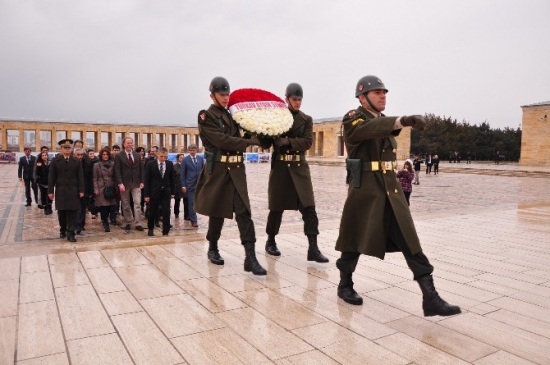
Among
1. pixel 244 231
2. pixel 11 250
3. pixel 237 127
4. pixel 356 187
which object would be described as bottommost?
pixel 11 250

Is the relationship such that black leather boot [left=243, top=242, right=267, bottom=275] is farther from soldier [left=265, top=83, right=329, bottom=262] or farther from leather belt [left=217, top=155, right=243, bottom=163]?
leather belt [left=217, top=155, right=243, bottom=163]

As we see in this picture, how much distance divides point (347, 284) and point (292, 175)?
5.76 ft

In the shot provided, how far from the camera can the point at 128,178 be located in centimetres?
866

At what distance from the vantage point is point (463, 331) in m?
3.42

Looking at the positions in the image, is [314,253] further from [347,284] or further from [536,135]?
[536,135]

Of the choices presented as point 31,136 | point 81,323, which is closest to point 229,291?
point 81,323

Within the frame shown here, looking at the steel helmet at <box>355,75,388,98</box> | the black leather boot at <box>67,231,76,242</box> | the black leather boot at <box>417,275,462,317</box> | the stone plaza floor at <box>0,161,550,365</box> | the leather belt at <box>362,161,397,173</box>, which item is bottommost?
the black leather boot at <box>67,231,76,242</box>

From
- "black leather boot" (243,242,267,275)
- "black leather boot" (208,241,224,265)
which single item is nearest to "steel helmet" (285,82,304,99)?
"black leather boot" (243,242,267,275)

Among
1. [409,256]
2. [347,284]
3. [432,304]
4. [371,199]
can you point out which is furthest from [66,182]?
[432,304]

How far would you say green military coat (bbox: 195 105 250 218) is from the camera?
195 inches

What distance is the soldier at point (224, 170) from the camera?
4.94m

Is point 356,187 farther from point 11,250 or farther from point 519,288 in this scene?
point 11,250

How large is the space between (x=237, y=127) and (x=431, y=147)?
58369 mm

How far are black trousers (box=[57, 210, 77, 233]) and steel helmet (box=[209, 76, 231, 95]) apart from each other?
3.88 m
